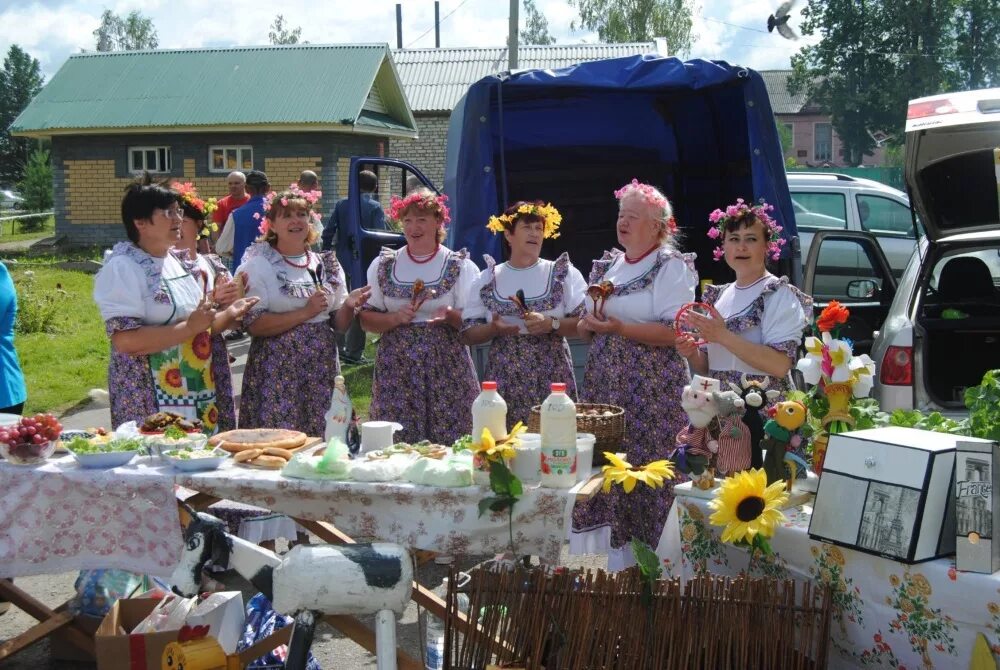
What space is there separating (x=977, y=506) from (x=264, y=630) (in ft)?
7.78

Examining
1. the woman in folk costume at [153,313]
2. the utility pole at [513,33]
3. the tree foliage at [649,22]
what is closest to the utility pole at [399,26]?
the tree foliage at [649,22]

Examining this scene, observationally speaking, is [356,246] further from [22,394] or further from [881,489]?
[881,489]

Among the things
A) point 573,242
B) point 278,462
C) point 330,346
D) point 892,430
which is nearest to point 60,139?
point 573,242

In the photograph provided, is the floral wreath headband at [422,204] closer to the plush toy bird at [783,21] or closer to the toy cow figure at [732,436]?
the toy cow figure at [732,436]

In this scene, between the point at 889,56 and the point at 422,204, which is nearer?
the point at 422,204

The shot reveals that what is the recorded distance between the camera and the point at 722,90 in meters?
6.60

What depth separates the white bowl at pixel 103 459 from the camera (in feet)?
11.8

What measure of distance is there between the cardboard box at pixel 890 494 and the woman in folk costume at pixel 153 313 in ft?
9.20

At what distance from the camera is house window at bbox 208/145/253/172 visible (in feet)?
71.1

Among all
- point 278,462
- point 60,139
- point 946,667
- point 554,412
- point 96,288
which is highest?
point 60,139

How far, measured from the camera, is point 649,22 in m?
33.7

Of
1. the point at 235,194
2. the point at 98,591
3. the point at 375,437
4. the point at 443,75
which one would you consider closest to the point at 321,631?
the point at 98,591

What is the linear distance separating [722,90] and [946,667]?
4.65 metres

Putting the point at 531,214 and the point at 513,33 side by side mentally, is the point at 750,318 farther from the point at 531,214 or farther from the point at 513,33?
the point at 513,33
